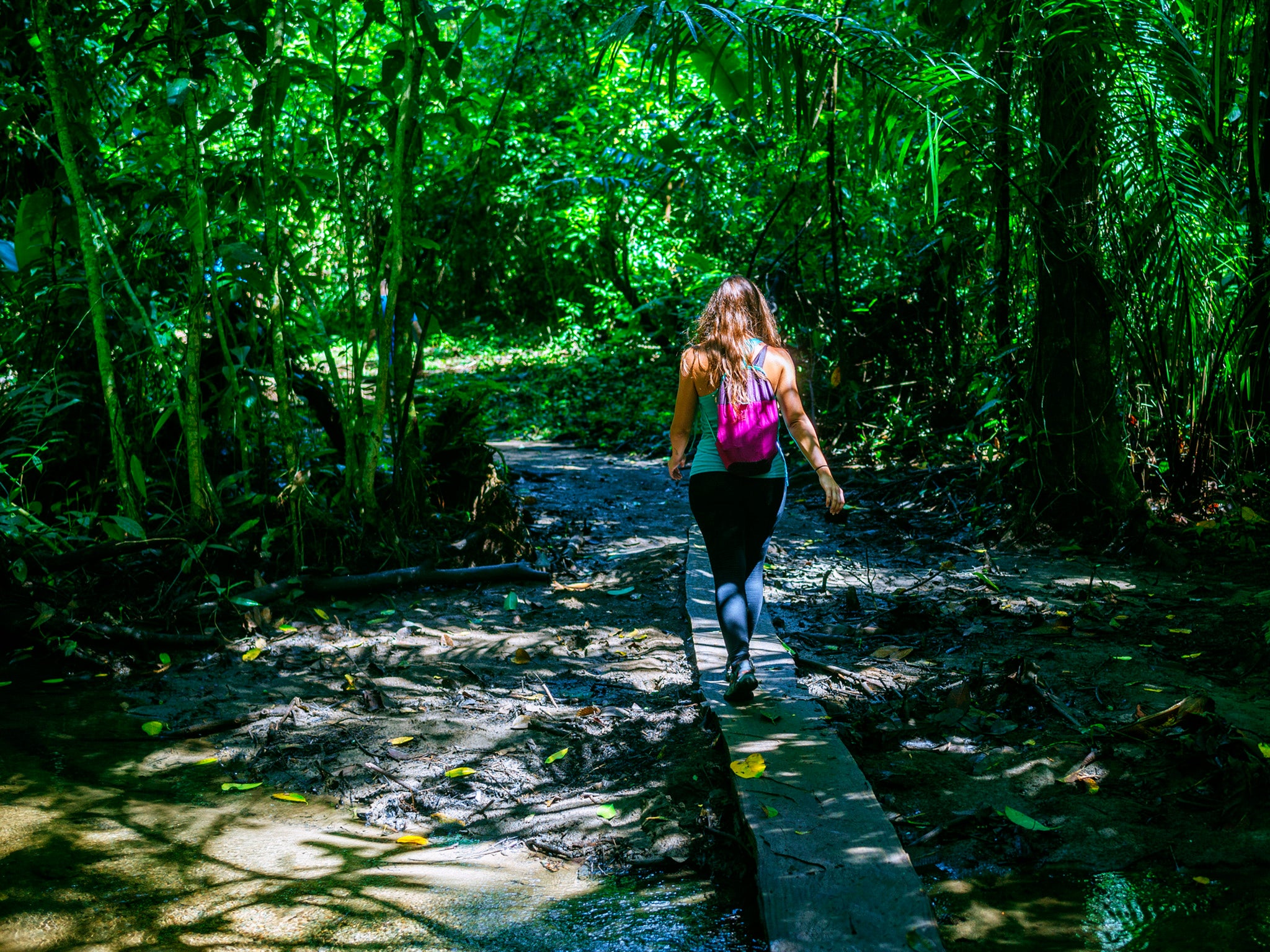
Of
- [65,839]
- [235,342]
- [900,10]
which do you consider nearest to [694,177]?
[900,10]

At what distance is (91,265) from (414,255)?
5.97ft

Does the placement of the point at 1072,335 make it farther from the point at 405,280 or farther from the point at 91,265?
the point at 91,265

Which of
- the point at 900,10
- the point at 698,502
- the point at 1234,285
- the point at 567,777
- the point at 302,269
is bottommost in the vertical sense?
the point at 567,777

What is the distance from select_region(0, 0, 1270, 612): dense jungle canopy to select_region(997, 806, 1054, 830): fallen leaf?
8.20 ft

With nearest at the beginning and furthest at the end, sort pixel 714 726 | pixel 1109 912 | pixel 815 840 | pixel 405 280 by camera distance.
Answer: pixel 1109 912 < pixel 815 840 < pixel 714 726 < pixel 405 280

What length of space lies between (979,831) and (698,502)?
1661 millimetres

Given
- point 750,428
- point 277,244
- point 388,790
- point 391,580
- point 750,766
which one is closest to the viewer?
point 750,766

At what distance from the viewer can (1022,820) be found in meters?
2.93

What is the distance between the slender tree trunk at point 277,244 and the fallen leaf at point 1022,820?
159 inches

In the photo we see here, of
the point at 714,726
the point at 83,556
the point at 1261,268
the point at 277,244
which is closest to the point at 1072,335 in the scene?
the point at 1261,268

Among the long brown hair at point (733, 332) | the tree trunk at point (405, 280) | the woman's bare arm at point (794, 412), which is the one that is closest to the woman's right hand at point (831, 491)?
the woman's bare arm at point (794, 412)

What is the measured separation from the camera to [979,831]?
9.55 ft

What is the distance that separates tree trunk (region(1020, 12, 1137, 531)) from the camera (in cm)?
557

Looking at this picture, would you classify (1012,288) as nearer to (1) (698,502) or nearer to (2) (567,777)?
(1) (698,502)
